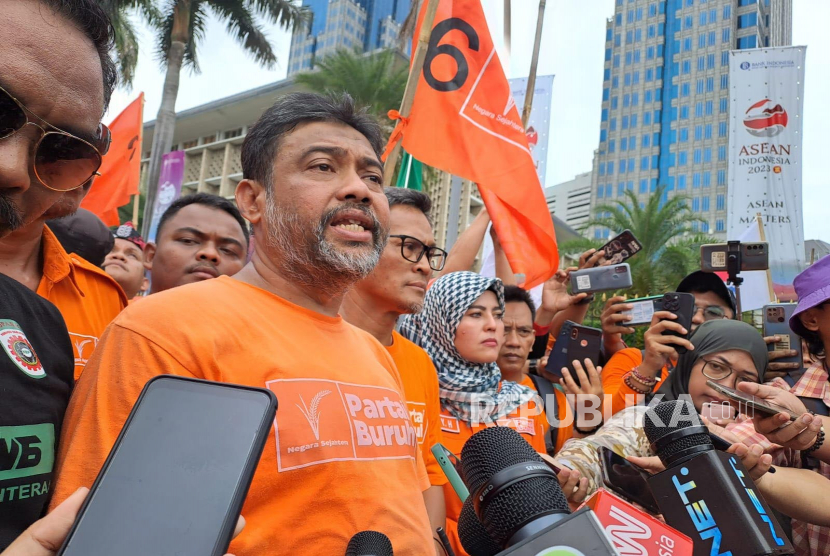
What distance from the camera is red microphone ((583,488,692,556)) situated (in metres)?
1.18

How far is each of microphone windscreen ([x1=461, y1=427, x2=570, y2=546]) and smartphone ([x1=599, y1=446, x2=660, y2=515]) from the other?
649mm

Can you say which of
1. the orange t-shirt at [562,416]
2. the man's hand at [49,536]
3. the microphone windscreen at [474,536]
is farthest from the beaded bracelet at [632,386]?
the man's hand at [49,536]

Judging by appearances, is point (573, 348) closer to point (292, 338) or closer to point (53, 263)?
Answer: point (292, 338)

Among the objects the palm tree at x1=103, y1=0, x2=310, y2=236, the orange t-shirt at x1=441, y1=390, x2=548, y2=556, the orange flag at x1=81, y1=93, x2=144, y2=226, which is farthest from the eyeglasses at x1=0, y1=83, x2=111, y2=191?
→ the palm tree at x1=103, y1=0, x2=310, y2=236

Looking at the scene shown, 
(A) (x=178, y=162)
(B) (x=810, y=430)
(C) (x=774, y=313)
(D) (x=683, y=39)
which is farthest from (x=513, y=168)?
(D) (x=683, y=39)

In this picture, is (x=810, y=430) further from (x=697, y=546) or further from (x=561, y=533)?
(x=561, y=533)

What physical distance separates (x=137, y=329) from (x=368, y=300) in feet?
5.27

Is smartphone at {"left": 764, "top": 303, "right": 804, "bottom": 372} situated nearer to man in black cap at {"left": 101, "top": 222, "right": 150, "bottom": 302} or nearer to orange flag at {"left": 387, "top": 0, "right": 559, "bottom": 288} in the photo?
orange flag at {"left": 387, "top": 0, "right": 559, "bottom": 288}

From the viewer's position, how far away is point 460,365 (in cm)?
334

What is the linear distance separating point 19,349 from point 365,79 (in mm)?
19996

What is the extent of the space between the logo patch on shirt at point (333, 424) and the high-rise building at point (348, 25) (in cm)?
8673

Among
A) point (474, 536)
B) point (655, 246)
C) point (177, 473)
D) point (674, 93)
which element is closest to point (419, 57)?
point (474, 536)

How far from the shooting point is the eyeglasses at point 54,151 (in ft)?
3.40

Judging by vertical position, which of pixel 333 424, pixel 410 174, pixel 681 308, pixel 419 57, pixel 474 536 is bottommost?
pixel 474 536
